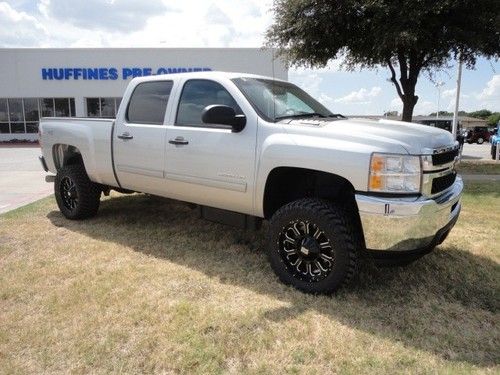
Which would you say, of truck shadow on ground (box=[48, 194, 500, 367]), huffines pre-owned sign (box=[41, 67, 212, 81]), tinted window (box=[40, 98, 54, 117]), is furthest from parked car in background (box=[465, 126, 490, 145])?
truck shadow on ground (box=[48, 194, 500, 367])

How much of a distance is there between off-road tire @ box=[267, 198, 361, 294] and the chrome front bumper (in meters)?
0.19

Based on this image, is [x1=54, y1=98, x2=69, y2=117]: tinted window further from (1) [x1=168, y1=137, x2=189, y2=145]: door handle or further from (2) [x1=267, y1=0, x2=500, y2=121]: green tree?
(1) [x1=168, y1=137, x2=189, y2=145]: door handle

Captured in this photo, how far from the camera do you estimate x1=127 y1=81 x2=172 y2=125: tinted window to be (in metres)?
5.13

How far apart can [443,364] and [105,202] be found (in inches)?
237

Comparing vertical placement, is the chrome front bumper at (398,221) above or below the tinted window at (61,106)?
below

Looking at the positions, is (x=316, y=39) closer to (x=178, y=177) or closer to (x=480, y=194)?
(x=480, y=194)

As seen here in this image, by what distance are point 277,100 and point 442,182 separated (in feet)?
5.70

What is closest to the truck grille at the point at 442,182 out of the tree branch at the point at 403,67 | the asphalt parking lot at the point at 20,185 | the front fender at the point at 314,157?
the front fender at the point at 314,157

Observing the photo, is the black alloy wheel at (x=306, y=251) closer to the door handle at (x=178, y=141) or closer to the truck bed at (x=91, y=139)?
the door handle at (x=178, y=141)

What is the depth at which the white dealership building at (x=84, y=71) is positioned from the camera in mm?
27219

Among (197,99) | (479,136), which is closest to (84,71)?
(197,99)

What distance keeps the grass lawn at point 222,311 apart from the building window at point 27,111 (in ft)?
82.6

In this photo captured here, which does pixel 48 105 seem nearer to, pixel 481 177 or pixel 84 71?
pixel 84 71

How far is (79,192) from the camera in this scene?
614cm
